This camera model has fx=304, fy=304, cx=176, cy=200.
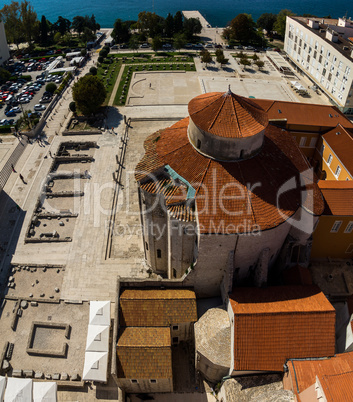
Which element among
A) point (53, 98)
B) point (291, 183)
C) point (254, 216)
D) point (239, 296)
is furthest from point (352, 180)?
point (53, 98)

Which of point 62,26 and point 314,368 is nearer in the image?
point 314,368

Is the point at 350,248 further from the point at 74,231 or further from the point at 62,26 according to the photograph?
the point at 62,26

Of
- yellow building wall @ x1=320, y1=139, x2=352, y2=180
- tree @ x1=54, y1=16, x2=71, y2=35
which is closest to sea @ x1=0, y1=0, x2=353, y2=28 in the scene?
tree @ x1=54, y1=16, x2=71, y2=35

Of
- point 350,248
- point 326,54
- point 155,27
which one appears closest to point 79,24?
point 155,27

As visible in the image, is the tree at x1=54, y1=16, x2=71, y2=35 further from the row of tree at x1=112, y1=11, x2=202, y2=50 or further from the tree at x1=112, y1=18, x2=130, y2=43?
the row of tree at x1=112, y1=11, x2=202, y2=50

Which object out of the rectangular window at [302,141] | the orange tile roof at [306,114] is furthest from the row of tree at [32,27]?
the rectangular window at [302,141]

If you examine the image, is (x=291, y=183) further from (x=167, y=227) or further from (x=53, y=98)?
(x=53, y=98)
